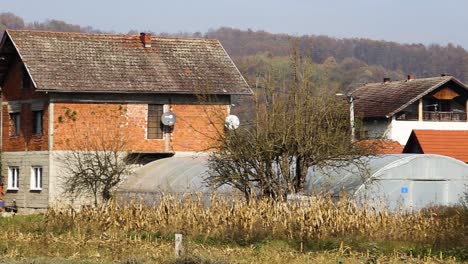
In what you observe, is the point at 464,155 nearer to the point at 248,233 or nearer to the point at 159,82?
the point at 159,82

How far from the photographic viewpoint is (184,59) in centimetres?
4634

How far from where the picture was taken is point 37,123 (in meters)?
44.8

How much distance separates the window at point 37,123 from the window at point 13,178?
2485 mm

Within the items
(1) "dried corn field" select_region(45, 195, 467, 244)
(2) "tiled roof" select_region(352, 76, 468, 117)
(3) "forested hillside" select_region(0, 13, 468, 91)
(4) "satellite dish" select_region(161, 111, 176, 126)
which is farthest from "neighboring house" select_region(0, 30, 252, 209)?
(3) "forested hillside" select_region(0, 13, 468, 91)

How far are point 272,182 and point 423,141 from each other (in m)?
20.7

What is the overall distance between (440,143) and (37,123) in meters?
20.2

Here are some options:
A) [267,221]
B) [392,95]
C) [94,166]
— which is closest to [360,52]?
[392,95]

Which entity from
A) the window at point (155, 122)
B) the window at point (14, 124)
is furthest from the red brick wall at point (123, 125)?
the window at point (14, 124)

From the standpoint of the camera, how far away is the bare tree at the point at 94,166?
139ft

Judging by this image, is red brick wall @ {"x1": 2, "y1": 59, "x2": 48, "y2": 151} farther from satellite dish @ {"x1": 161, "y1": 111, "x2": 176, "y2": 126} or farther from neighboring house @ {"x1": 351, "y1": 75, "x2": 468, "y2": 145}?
neighboring house @ {"x1": 351, "y1": 75, "x2": 468, "y2": 145}

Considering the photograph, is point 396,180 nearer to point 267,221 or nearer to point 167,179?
point 267,221

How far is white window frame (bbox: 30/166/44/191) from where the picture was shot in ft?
145

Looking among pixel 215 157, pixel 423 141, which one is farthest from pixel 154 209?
pixel 423 141

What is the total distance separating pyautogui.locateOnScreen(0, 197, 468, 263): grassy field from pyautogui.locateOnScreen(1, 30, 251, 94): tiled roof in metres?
13.3
